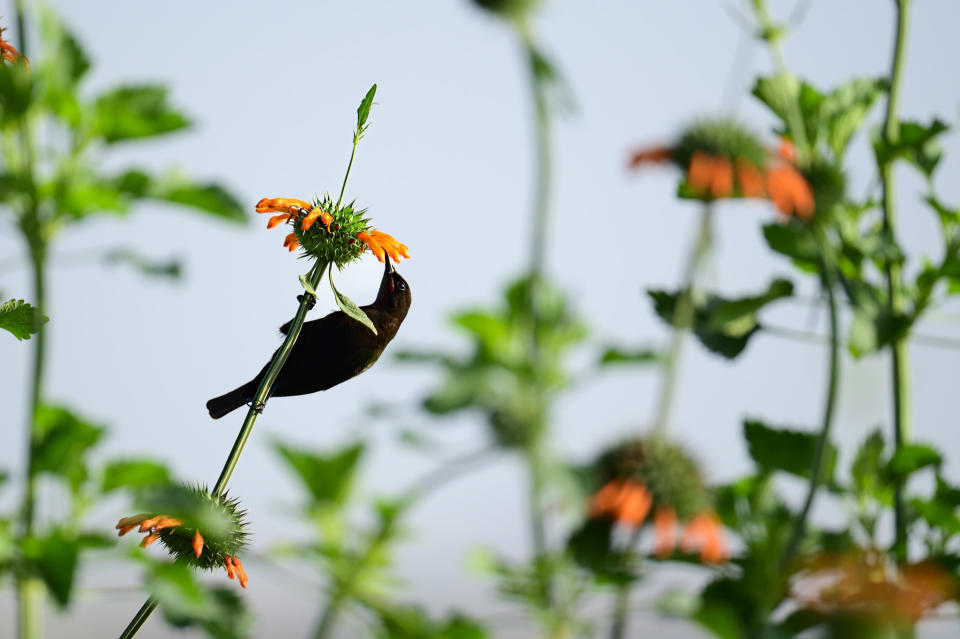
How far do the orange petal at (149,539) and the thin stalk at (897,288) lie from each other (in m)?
1.13

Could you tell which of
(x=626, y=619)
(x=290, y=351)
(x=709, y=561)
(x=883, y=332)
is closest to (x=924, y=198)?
(x=883, y=332)

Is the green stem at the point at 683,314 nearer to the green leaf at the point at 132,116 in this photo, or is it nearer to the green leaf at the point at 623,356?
the green leaf at the point at 623,356

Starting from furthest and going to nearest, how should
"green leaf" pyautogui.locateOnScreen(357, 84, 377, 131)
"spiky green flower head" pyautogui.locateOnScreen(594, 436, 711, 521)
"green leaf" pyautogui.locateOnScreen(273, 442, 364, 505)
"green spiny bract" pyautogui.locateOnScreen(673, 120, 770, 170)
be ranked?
"green leaf" pyautogui.locateOnScreen(273, 442, 364, 505)
"spiky green flower head" pyautogui.locateOnScreen(594, 436, 711, 521)
"green spiny bract" pyautogui.locateOnScreen(673, 120, 770, 170)
"green leaf" pyautogui.locateOnScreen(357, 84, 377, 131)

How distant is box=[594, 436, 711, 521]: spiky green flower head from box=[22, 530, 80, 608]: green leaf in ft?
2.32

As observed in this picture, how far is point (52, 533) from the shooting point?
1.37m

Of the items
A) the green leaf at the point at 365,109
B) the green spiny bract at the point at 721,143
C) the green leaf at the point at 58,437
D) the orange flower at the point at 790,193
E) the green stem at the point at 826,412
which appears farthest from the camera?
the green leaf at the point at 58,437

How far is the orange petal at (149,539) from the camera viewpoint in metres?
0.19

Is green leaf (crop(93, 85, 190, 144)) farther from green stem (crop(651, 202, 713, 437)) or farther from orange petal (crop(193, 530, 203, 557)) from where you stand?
orange petal (crop(193, 530, 203, 557))

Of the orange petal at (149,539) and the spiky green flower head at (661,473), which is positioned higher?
the spiky green flower head at (661,473)

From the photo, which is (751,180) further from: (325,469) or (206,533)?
(206,533)

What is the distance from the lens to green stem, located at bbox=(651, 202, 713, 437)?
94cm

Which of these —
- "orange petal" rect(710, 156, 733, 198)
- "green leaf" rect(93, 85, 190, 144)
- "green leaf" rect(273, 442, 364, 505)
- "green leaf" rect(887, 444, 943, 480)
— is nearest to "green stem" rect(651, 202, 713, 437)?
"orange petal" rect(710, 156, 733, 198)

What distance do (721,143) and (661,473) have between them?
1.52 ft

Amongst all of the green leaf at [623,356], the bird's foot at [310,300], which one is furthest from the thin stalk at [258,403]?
the green leaf at [623,356]
